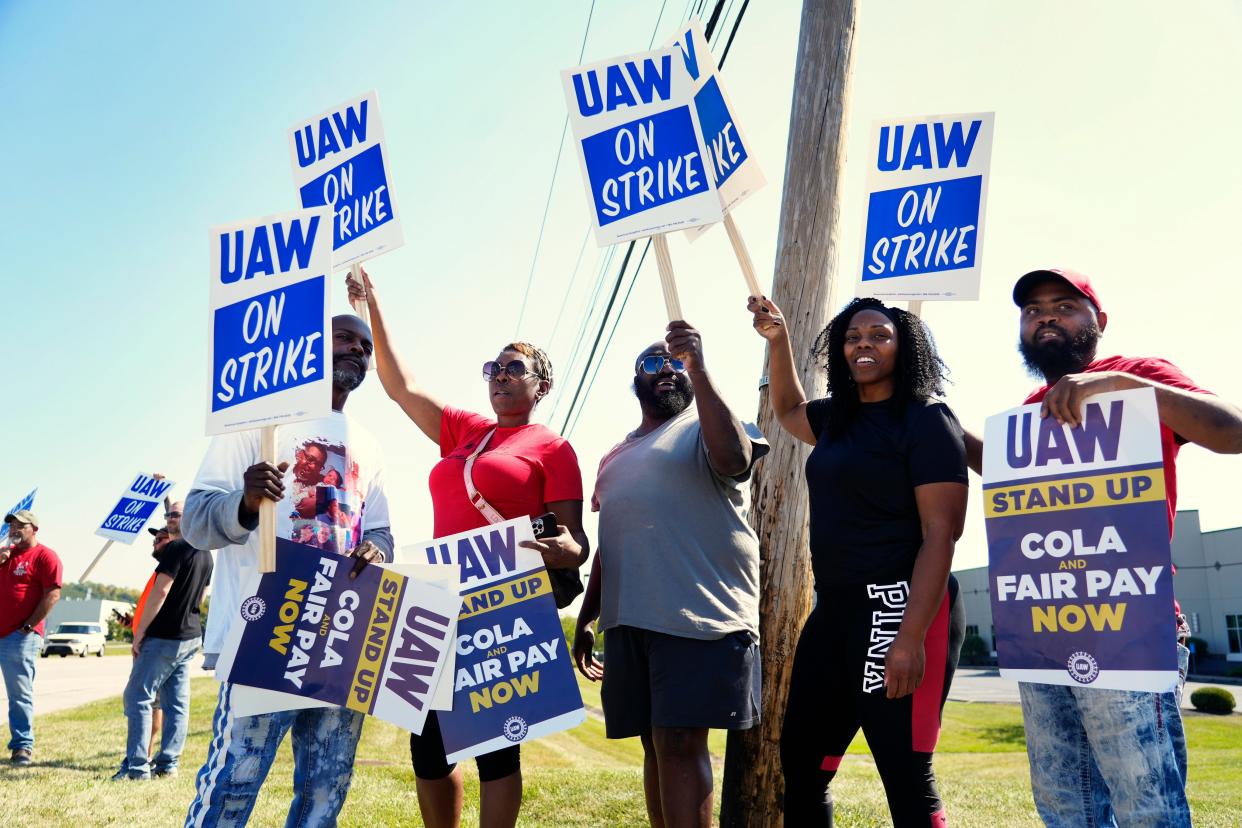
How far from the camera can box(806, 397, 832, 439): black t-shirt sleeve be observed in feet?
10.9

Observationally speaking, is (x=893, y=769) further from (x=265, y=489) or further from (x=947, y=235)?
(x=947, y=235)

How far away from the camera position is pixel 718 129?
13.0 feet

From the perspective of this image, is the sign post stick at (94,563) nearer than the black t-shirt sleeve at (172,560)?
No

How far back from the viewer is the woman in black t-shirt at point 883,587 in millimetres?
2689

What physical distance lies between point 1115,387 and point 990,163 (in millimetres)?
1683

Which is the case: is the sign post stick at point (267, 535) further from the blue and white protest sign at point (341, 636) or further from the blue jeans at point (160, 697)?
the blue jeans at point (160, 697)

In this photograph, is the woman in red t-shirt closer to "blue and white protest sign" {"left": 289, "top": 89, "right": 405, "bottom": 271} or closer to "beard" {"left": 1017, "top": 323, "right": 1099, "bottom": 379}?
"blue and white protest sign" {"left": 289, "top": 89, "right": 405, "bottom": 271}

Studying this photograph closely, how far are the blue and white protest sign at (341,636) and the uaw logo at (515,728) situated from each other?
29 centimetres

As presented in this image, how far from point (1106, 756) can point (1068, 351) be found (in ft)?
4.03

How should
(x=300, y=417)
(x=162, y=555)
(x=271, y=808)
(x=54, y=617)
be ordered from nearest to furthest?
(x=300, y=417) → (x=271, y=808) → (x=162, y=555) → (x=54, y=617)

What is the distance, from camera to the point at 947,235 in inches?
157

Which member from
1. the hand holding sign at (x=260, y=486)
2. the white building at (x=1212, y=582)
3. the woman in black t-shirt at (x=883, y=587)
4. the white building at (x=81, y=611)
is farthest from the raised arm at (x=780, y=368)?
the white building at (x=81, y=611)

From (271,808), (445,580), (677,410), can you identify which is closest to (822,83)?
(677,410)

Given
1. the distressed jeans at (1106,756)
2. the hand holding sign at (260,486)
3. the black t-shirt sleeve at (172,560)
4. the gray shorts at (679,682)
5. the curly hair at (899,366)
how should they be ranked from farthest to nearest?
the black t-shirt sleeve at (172,560), the gray shorts at (679,682), the curly hair at (899,366), the hand holding sign at (260,486), the distressed jeans at (1106,756)
